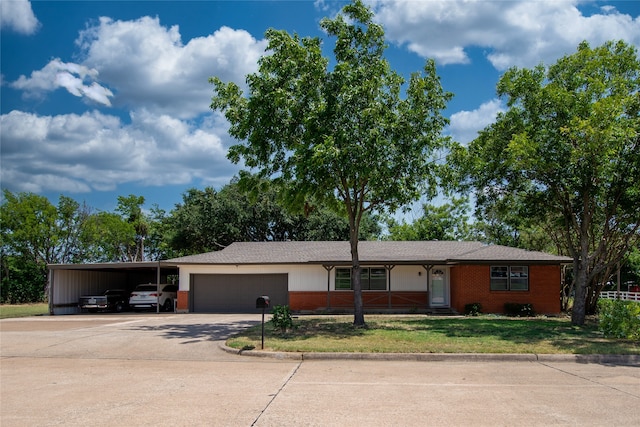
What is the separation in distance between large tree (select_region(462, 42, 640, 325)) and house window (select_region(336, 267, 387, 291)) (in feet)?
27.8

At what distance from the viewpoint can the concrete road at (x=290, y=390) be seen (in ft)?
23.6

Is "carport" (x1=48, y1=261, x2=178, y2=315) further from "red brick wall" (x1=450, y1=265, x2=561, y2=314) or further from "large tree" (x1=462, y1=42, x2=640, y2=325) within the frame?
"large tree" (x1=462, y1=42, x2=640, y2=325)

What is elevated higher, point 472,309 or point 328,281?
point 328,281

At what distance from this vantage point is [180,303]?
2867cm

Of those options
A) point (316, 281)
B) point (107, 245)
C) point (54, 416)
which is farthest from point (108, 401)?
point (107, 245)

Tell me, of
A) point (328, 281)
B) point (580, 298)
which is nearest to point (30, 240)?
point (328, 281)

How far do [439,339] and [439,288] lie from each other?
13.2 metres

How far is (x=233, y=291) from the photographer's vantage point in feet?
94.2

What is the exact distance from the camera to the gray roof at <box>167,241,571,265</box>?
25.8 m

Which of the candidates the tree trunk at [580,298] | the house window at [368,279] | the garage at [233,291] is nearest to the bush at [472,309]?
the house window at [368,279]

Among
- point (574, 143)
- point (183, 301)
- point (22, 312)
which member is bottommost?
point (22, 312)

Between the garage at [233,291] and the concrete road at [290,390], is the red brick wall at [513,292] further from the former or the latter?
the concrete road at [290,390]

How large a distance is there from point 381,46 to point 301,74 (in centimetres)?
299

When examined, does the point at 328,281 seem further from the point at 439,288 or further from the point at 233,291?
the point at 439,288
